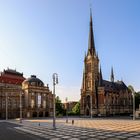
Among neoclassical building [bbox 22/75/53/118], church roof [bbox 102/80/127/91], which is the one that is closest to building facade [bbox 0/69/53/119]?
neoclassical building [bbox 22/75/53/118]

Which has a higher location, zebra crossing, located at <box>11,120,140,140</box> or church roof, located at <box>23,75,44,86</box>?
church roof, located at <box>23,75,44,86</box>

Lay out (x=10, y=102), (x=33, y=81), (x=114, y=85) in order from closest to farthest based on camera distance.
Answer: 1. (x=10, y=102)
2. (x=33, y=81)
3. (x=114, y=85)

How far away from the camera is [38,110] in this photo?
120 meters

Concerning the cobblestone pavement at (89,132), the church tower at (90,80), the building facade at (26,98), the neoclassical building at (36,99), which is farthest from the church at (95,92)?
the cobblestone pavement at (89,132)

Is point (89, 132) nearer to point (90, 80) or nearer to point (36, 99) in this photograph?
point (36, 99)

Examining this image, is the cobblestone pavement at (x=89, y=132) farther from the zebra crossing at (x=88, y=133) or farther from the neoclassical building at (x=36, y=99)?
the neoclassical building at (x=36, y=99)

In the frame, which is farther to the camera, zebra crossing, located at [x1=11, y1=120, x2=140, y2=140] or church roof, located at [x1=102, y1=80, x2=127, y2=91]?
church roof, located at [x1=102, y1=80, x2=127, y2=91]

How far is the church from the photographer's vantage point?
134 m

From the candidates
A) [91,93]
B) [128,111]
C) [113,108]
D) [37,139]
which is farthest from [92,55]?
[37,139]

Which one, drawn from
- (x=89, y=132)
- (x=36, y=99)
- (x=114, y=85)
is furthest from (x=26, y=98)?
(x=89, y=132)

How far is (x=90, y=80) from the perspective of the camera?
13862cm

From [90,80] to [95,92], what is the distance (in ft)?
22.9

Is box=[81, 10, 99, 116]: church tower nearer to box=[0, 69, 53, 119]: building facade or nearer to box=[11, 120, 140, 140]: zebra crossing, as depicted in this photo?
box=[0, 69, 53, 119]: building facade

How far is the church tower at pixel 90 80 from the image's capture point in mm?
135750
